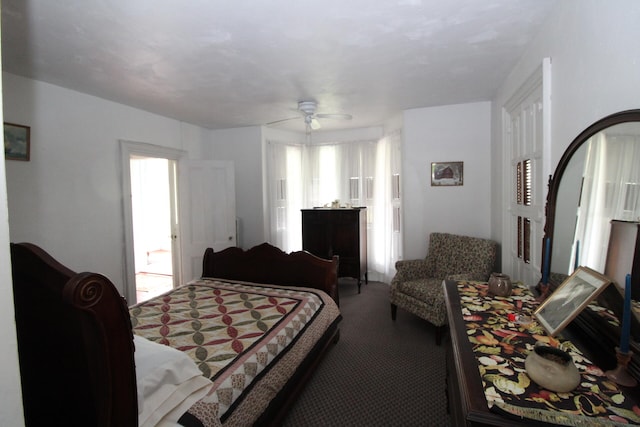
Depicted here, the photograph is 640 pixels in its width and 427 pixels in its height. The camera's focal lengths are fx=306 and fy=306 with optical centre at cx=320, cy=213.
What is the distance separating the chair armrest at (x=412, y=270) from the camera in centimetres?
346

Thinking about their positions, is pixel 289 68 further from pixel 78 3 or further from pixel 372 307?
pixel 372 307

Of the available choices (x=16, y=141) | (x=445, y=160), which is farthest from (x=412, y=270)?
(x=16, y=141)

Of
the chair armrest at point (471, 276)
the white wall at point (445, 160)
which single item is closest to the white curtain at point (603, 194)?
the chair armrest at point (471, 276)

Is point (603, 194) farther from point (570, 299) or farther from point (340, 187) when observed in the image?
point (340, 187)

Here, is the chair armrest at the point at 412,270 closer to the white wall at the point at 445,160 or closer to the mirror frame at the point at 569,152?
the white wall at the point at 445,160

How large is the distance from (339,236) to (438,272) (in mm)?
1538

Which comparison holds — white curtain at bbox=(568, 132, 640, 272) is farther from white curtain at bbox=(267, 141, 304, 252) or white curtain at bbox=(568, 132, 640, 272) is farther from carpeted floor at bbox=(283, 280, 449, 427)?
white curtain at bbox=(267, 141, 304, 252)

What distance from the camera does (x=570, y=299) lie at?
3.96ft

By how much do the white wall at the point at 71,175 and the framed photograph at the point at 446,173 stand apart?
3.67 meters

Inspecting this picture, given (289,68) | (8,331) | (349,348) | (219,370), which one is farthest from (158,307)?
(289,68)

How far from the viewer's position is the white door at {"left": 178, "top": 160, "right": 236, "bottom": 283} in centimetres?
453

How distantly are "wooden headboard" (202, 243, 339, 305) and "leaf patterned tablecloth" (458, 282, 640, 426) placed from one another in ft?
5.41

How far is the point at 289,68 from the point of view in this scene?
8.58 feet

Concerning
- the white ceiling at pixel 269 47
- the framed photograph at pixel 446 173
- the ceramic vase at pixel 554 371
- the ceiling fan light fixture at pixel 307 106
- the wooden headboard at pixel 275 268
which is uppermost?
the white ceiling at pixel 269 47
